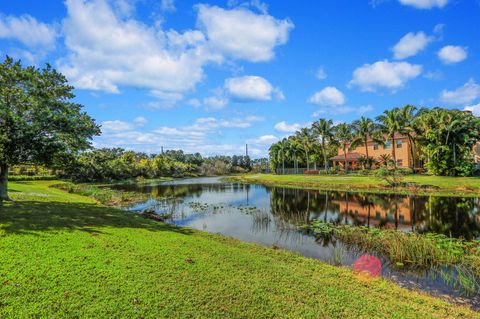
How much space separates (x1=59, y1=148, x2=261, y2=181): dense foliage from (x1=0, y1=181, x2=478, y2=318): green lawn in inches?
494

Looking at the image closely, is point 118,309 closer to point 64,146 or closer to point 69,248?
point 69,248

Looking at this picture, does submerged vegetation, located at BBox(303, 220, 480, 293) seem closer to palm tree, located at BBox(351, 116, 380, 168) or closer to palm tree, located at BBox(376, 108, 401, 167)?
palm tree, located at BBox(376, 108, 401, 167)

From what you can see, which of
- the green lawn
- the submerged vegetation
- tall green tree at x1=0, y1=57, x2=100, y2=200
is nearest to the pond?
the submerged vegetation

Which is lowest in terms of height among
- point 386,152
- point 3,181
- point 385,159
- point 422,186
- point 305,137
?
point 422,186

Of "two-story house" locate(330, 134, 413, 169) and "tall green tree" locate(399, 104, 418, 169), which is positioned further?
"two-story house" locate(330, 134, 413, 169)

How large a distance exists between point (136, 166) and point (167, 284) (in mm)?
77617

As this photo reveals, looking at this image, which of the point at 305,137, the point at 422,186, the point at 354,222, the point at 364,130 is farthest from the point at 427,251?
the point at 305,137

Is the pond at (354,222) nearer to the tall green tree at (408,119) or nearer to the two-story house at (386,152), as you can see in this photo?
the tall green tree at (408,119)

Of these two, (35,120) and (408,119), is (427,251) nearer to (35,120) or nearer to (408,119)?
(35,120)

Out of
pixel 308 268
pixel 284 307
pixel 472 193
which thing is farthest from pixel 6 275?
pixel 472 193

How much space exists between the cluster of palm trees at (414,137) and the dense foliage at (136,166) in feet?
127

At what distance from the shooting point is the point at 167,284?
24.1 feet

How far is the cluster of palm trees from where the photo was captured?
44.4m

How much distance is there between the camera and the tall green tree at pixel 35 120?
49.7ft
